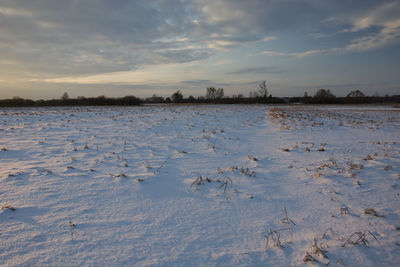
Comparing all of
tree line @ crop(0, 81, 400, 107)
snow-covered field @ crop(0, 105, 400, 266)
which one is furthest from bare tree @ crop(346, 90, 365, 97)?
snow-covered field @ crop(0, 105, 400, 266)

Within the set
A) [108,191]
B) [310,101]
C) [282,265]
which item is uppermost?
[310,101]

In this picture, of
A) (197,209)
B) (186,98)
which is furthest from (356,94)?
(197,209)

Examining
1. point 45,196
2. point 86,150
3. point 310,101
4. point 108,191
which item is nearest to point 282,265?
point 108,191

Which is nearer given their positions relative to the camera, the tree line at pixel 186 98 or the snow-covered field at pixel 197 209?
the snow-covered field at pixel 197 209

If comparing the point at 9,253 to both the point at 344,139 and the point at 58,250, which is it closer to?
the point at 58,250

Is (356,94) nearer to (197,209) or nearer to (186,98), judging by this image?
(186,98)

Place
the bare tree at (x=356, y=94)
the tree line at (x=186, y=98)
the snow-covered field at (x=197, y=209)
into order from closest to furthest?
the snow-covered field at (x=197, y=209) < the tree line at (x=186, y=98) < the bare tree at (x=356, y=94)

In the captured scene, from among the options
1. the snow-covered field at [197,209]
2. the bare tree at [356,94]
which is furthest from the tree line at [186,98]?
the snow-covered field at [197,209]

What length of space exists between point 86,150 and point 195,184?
3852mm

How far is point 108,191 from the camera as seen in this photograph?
141 inches

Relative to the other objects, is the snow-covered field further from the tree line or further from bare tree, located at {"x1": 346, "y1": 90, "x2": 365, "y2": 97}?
bare tree, located at {"x1": 346, "y1": 90, "x2": 365, "y2": 97}

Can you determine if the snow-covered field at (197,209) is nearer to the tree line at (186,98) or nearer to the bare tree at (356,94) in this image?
the tree line at (186,98)

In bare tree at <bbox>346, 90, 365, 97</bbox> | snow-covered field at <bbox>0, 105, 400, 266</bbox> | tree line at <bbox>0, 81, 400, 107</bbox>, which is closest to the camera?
snow-covered field at <bbox>0, 105, 400, 266</bbox>

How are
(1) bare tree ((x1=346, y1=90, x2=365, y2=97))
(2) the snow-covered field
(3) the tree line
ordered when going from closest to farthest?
(2) the snow-covered field
(3) the tree line
(1) bare tree ((x1=346, y1=90, x2=365, y2=97))
